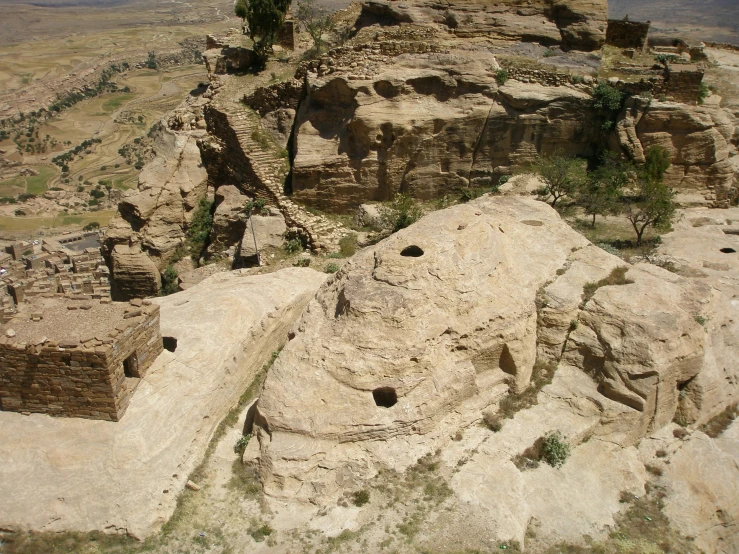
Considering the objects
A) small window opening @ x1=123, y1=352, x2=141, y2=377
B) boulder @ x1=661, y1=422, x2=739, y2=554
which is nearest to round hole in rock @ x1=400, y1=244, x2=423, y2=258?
small window opening @ x1=123, y1=352, x2=141, y2=377

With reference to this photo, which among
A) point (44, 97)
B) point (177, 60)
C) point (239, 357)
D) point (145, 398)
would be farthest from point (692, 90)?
point (177, 60)

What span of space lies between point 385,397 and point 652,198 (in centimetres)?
999

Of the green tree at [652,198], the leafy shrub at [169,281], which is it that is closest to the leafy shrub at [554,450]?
the green tree at [652,198]

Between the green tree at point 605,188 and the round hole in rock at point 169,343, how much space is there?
460 inches

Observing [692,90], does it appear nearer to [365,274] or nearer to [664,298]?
[664,298]

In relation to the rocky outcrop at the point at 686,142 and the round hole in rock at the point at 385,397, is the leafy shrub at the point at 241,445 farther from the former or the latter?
the rocky outcrop at the point at 686,142

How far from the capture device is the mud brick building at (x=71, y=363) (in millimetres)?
8898

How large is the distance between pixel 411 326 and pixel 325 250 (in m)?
7.86

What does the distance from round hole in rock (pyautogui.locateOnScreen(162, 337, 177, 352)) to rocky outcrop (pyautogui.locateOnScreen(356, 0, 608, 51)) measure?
1430cm

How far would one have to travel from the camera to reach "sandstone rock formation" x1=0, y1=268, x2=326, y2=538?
815cm

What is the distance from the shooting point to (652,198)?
15.4 m

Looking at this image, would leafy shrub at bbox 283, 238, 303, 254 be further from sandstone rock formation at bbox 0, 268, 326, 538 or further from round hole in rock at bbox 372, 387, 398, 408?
round hole in rock at bbox 372, 387, 398, 408

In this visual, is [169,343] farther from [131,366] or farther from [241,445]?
[241,445]

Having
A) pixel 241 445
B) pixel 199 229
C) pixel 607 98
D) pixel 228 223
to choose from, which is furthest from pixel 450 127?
pixel 241 445
